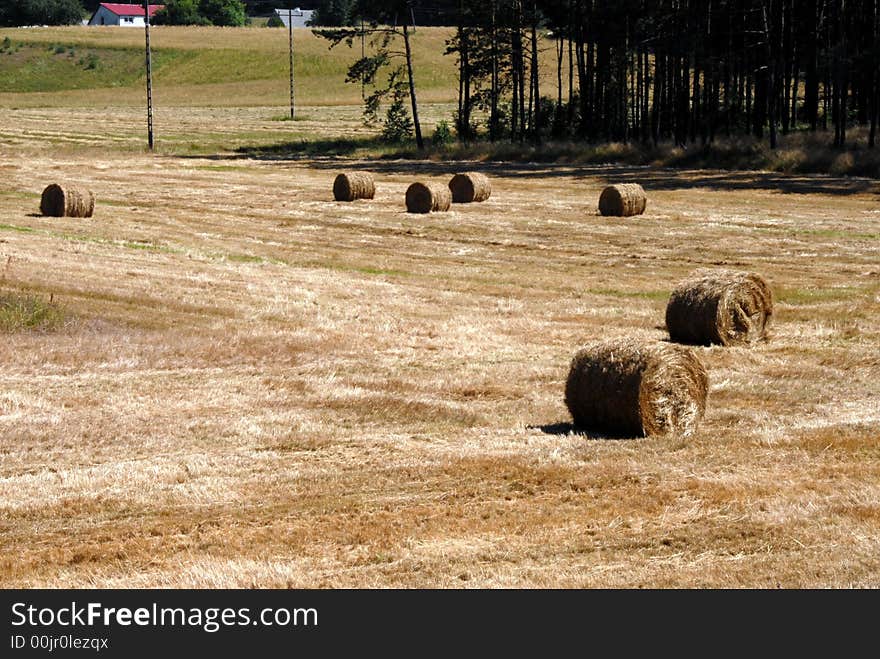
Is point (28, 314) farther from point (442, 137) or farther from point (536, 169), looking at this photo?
point (442, 137)

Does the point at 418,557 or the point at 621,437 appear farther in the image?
the point at 621,437

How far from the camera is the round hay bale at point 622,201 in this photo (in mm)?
35375

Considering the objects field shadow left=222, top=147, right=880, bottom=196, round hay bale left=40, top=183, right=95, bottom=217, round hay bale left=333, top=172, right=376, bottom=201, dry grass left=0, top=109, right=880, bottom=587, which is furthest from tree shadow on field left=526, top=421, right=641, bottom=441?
field shadow left=222, top=147, right=880, bottom=196

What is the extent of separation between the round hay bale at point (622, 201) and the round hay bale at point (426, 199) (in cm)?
463

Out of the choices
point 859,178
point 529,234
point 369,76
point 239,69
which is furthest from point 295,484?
point 239,69

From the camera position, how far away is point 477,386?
16.2 meters

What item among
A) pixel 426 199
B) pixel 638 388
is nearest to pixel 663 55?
pixel 426 199

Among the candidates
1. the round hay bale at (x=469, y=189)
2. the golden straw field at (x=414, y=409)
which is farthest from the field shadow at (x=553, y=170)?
the golden straw field at (x=414, y=409)

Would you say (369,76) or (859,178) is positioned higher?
(369,76)

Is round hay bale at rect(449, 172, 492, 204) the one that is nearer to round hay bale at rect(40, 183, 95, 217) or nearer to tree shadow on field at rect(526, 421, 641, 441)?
round hay bale at rect(40, 183, 95, 217)

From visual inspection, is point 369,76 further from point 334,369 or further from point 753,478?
point 753,478

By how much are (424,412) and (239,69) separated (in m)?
124

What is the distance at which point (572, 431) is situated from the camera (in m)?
13.5

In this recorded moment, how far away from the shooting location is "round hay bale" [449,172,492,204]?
39.4 metres
